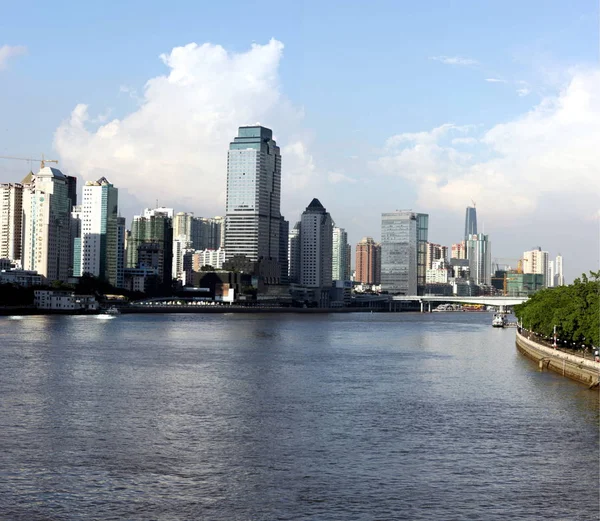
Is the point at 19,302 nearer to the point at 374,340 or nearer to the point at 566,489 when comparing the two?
the point at 374,340

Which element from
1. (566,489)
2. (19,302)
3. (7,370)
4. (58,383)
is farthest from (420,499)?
(19,302)

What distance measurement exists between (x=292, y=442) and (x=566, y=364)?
28.9 m

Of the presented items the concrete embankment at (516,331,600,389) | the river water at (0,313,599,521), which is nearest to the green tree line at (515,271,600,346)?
the concrete embankment at (516,331,600,389)

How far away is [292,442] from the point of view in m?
33.2

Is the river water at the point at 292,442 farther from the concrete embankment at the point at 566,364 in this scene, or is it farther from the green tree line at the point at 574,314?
the green tree line at the point at 574,314

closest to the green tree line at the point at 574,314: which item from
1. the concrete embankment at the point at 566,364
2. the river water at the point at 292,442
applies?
the concrete embankment at the point at 566,364

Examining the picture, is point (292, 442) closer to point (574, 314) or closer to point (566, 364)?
point (566, 364)

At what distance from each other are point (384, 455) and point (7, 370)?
32107 millimetres

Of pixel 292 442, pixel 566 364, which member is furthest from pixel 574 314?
pixel 292 442

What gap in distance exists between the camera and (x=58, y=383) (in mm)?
49531

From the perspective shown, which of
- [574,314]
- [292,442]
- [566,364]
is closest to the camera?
[292,442]

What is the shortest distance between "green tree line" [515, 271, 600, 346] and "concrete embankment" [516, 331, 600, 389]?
2.01 m

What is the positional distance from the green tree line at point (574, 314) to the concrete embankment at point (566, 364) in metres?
2.01

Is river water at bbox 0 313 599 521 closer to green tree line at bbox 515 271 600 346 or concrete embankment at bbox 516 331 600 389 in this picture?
concrete embankment at bbox 516 331 600 389
